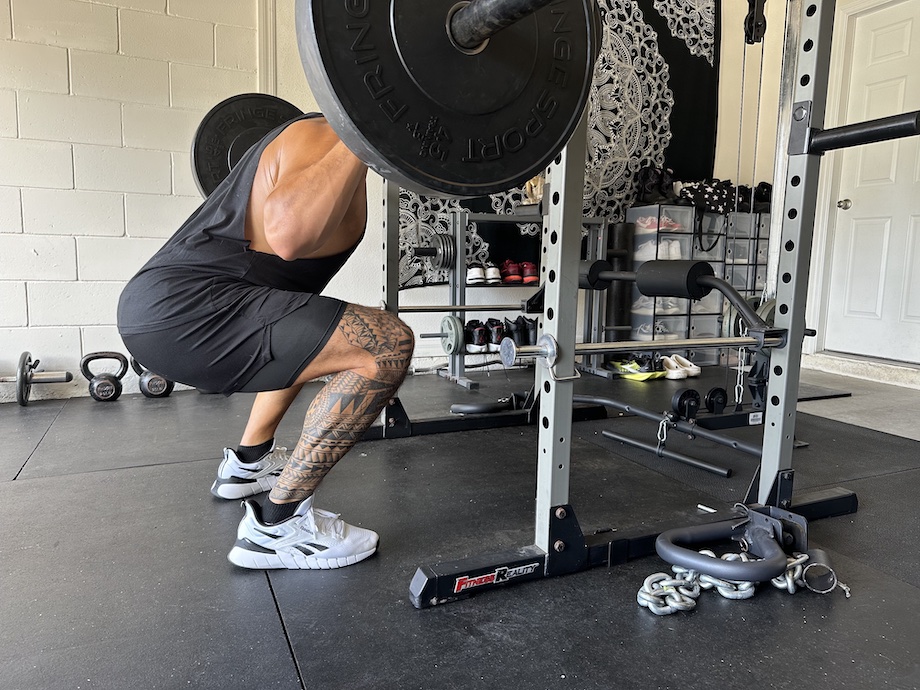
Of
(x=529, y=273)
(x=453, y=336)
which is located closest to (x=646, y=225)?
(x=529, y=273)

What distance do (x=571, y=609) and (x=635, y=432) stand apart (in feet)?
5.28

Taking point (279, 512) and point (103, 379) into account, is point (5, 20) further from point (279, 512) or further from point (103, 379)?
point (279, 512)

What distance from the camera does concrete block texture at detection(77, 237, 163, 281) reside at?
11.6 feet

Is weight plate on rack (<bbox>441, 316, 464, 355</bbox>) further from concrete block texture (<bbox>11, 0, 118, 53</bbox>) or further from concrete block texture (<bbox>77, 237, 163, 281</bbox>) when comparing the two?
concrete block texture (<bbox>11, 0, 118, 53</bbox>)

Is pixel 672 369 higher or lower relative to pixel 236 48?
lower

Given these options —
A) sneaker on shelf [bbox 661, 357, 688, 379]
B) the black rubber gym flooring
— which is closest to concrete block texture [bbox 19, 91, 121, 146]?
the black rubber gym flooring

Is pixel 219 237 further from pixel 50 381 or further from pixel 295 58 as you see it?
pixel 295 58

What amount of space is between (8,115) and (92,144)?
380 mm

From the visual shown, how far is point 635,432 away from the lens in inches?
115

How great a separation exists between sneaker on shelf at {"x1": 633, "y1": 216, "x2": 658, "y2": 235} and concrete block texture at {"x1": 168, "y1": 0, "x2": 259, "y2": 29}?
2.76 meters

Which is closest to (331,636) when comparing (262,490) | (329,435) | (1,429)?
(329,435)

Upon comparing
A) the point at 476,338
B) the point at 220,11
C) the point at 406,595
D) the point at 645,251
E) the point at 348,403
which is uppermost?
the point at 220,11

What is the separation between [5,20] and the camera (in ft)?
10.6

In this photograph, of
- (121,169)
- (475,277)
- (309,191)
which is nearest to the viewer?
(309,191)
